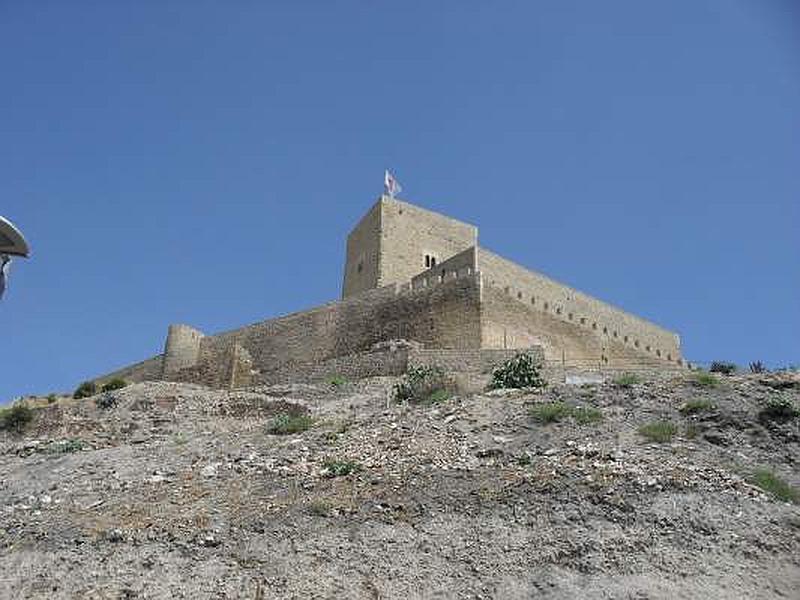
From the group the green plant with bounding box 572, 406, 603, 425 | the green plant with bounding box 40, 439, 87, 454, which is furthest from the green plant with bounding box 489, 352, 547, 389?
the green plant with bounding box 40, 439, 87, 454

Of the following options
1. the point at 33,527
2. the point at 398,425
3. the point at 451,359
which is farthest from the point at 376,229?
the point at 33,527

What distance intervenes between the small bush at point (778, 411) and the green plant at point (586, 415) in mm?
2462

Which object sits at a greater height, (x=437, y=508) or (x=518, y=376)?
(x=518, y=376)

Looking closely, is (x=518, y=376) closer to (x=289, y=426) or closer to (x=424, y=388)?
(x=424, y=388)

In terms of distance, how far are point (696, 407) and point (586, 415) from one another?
1796mm

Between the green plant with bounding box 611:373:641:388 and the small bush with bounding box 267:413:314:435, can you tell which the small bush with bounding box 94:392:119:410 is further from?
the green plant with bounding box 611:373:641:388

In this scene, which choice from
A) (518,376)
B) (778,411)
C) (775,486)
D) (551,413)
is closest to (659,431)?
(551,413)

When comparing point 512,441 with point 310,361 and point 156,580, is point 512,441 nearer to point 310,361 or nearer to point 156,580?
point 156,580

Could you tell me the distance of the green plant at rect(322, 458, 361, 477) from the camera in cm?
1364

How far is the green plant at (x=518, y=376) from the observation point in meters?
20.7

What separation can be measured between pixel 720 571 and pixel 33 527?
27.8 ft

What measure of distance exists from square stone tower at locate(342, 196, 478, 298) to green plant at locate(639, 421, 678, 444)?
21493 mm

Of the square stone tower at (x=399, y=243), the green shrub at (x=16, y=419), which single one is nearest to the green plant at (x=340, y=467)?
the green shrub at (x=16, y=419)

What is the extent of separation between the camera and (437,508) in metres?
12.1
